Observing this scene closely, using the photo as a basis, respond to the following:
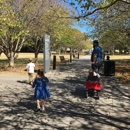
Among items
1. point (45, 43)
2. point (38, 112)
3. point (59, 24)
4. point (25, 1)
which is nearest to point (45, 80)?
point (38, 112)

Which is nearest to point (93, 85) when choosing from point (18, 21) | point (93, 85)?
point (93, 85)

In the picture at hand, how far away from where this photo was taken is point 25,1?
1675 centimetres

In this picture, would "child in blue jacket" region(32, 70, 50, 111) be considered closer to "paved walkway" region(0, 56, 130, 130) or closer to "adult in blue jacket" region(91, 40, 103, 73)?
"paved walkway" region(0, 56, 130, 130)

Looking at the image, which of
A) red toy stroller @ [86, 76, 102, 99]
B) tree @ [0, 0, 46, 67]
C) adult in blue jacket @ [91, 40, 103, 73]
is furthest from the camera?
tree @ [0, 0, 46, 67]

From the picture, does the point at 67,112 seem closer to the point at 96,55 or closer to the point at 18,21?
the point at 96,55

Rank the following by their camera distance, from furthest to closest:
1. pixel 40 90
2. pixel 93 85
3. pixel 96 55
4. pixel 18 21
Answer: pixel 18 21
pixel 96 55
pixel 93 85
pixel 40 90

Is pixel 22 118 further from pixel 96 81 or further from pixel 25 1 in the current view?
pixel 25 1

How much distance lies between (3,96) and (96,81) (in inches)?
129

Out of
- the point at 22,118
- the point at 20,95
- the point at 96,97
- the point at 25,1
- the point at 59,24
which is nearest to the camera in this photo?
the point at 22,118

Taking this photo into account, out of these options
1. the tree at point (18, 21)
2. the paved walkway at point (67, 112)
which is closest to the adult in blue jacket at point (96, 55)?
the paved walkway at point (67, 112)

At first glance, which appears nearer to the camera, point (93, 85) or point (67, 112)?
point (67, 112)

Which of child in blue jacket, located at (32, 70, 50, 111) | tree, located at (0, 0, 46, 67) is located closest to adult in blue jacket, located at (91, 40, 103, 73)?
child in blue jacket, located at (32, 70, 50, 111)

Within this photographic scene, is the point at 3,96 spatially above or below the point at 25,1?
below

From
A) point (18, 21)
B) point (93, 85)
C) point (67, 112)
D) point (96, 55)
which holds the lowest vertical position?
point (67, 112)
